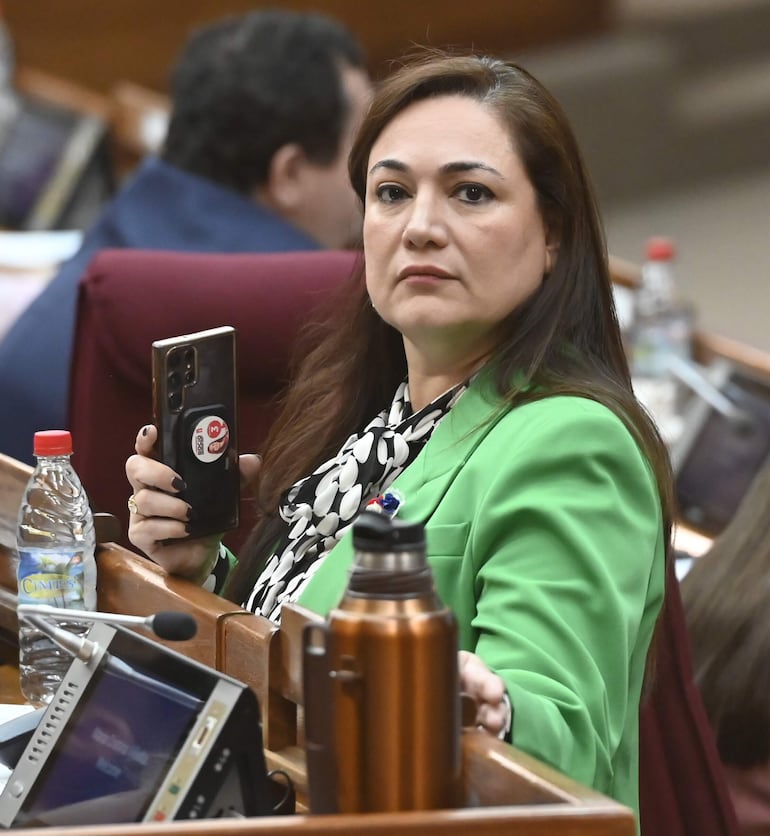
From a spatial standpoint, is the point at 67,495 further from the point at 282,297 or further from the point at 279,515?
the point at 282,297

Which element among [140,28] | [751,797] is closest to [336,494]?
[751,797]

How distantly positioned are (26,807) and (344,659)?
38 cm

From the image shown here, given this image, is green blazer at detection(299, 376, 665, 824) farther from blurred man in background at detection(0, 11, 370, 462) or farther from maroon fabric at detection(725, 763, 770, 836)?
blurred man in background at detection(0, 11, 370, 462)

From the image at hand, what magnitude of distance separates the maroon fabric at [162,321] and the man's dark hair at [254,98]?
98 centimetres

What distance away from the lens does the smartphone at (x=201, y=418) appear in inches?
65.6

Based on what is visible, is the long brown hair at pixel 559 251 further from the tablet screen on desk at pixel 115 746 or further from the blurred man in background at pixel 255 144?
the blurred man in background at pixel 255 144

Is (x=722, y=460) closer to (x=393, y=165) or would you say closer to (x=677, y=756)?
(x=677, y=756)

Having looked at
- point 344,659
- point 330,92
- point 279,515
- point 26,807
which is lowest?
point 26,807

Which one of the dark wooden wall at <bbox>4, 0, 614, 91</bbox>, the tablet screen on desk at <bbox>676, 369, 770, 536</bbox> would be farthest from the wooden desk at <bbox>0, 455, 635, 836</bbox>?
the dark wooden wall at <bbox>4, 0, 614, 91</bbox>

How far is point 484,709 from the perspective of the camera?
1.26 metres

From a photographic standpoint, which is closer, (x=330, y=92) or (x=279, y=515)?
(x=279, y=515)

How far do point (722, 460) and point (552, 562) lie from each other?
1.65 metres

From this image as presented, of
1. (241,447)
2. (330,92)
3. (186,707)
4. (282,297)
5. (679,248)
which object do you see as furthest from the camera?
(679,248)

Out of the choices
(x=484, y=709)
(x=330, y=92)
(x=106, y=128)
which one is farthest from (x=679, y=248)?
(x=484, y=709)
